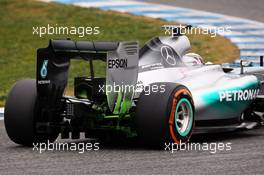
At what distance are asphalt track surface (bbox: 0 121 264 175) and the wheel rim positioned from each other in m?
0.47

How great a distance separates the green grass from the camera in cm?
1925

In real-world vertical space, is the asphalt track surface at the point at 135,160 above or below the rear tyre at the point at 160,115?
below

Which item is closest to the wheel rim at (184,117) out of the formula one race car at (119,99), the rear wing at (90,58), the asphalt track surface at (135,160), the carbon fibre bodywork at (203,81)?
the formula one race car at (119,99)

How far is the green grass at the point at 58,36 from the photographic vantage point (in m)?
19.2

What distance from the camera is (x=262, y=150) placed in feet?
33.1

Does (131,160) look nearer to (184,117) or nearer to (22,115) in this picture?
(184,117)

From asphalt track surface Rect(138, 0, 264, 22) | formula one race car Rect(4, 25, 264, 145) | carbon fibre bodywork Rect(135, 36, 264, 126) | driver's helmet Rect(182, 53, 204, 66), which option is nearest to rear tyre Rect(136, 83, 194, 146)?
formula one race car Rect(4, 25, 264, 145)

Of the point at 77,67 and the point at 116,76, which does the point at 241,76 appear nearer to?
the point at 116,76

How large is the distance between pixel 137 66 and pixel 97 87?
0.50 metres

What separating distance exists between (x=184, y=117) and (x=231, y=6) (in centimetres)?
1401

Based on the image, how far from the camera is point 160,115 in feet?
32.3

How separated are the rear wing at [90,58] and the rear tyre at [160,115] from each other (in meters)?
0.32

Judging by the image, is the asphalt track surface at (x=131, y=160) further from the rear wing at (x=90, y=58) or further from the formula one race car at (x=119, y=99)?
the rear wing at (x=90, y=58)

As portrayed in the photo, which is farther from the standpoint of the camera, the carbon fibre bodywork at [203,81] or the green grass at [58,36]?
the green grass at [58,36]
